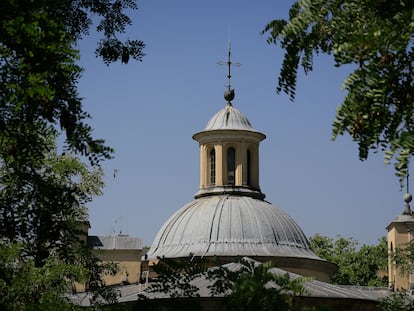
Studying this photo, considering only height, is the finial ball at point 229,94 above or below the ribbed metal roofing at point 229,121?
above

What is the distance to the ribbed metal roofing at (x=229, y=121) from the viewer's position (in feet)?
156

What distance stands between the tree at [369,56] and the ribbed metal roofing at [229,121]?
38.7 meters

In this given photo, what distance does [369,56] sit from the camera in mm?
8195

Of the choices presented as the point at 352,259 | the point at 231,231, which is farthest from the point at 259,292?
the point at 352,259

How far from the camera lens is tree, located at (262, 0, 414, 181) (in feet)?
25.8

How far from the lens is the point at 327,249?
87.4 meters

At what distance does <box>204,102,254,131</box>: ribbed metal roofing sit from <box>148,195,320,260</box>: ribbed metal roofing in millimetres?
3696

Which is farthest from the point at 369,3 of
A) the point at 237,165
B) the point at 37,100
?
the point at 237,165

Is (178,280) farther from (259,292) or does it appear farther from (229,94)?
(229,94)

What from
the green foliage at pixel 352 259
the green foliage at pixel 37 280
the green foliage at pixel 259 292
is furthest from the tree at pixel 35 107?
the green foliage at pixel 352 259

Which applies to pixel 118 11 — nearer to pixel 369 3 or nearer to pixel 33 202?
pixel 33 202

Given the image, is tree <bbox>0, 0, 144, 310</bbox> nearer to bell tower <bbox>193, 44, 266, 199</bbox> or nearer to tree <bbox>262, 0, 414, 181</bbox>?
tree <bbox>262, 0, 414, 181</bbox>

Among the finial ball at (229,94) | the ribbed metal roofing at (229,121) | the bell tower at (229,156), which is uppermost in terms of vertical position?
the finial ball at (229,94)

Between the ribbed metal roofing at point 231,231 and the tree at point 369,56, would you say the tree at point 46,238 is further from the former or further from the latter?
the ribbed metal roofing at point 231,231
